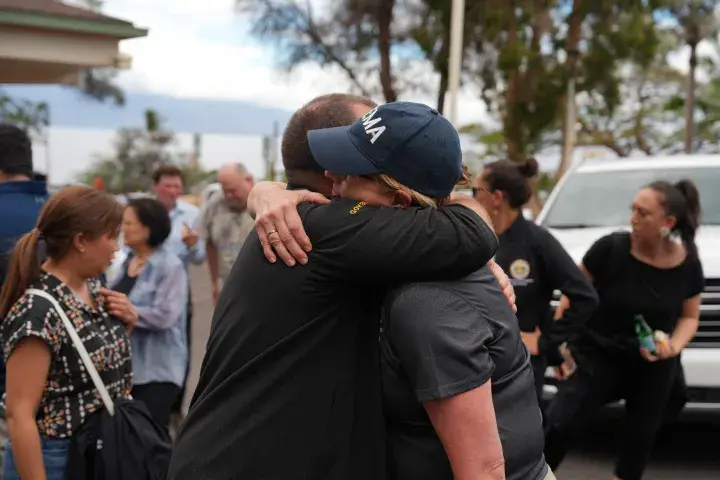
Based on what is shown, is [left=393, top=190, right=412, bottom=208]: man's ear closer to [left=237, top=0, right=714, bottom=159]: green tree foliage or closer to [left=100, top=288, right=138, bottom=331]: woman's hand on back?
[left=100, top=288, right=138, bottom=331]: woman's hand on back

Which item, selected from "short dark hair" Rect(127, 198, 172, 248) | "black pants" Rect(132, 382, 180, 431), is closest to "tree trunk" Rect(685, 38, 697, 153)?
"short dark hair" Rect(127, 198, 172, 248)

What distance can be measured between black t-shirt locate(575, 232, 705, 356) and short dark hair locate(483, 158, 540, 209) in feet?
2.00

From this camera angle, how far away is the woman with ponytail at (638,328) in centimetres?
506

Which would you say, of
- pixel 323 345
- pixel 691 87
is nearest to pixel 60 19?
pixel 323 345

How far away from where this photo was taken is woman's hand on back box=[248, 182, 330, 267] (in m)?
1.98

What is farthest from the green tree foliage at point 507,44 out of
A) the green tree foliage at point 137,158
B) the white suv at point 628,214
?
the green tree foliage at point 137,158

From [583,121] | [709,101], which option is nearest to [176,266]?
[583,121]

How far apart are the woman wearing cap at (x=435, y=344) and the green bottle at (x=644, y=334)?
118 inches

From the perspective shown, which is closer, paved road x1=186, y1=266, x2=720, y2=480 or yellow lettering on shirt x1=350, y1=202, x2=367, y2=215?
yellow lettering on shirt x1=350, y1=202, x2=367, y2=215

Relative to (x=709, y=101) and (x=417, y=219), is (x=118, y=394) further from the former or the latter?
(x=709, y=101)

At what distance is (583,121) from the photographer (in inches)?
1794

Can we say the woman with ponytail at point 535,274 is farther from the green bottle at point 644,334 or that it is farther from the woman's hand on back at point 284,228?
the woman's hand on back at point 284,228

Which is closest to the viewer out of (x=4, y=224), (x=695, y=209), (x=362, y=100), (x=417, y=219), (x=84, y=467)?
(x=417, y=219)

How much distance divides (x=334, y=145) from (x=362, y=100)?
33cm
